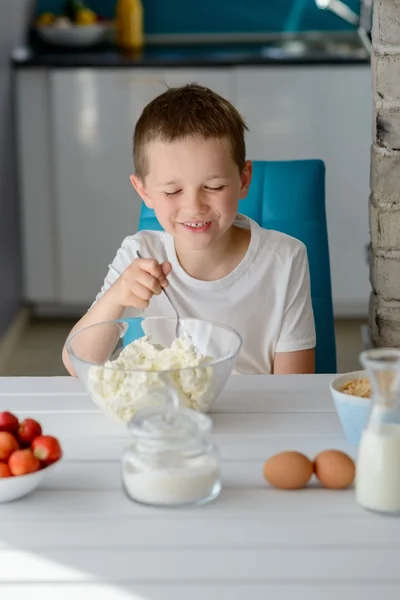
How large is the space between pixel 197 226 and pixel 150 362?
345 millimetres

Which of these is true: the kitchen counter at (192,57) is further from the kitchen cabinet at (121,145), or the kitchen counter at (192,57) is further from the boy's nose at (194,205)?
the boy's nose at (194,205)

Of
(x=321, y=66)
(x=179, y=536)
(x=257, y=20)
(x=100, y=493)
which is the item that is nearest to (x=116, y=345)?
(x=100, y=493)

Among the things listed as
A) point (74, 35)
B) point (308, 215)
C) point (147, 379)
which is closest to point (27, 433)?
point (147, 379)

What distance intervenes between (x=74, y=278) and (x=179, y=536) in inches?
117

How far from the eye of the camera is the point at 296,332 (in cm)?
176

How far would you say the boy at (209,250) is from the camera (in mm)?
1595

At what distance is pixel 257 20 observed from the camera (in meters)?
4.25

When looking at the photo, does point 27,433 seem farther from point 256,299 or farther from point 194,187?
point 256,299

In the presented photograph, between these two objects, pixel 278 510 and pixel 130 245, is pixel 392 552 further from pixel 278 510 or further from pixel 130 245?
pixel 130 245

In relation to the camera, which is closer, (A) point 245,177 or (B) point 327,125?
(A) point 245,177

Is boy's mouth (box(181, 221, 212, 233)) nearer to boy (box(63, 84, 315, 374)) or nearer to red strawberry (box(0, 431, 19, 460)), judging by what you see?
boy (box(63, 84, 315, 374))

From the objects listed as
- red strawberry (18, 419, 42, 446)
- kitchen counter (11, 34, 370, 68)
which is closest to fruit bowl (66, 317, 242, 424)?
red strawberry (18, 419, 42, 446)

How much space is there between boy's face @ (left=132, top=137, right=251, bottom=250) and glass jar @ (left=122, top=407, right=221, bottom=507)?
1.78ft

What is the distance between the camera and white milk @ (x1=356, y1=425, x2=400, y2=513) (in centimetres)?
107
